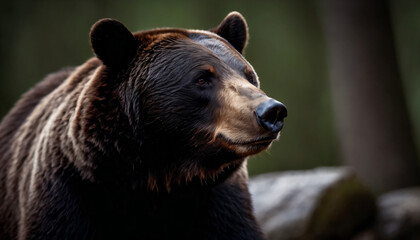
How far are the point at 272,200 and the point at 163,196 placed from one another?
3028mm

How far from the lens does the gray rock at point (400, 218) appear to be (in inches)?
247

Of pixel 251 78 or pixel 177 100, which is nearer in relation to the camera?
pixel 177 100

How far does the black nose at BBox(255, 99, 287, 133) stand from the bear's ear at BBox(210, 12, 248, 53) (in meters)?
1.24

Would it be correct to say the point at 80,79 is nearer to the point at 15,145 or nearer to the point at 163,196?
the point at 15,145

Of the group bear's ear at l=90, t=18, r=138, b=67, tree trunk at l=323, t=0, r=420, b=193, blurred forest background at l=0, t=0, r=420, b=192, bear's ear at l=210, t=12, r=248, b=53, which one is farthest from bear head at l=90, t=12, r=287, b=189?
blurred forest background at l=0, t=0, r=420, b=192

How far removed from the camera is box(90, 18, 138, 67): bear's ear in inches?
129

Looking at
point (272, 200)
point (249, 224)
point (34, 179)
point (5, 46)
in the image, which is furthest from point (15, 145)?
point (5, 46)

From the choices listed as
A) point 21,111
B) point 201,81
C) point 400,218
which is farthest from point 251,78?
point 400,218

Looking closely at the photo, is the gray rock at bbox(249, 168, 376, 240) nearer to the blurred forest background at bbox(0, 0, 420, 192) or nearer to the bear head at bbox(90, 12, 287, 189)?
the bear head at bbox(90, 12, 287, 189)

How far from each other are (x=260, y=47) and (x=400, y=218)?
37.3ft

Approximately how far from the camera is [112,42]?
3.32 metres

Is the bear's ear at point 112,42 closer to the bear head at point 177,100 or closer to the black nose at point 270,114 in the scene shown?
the bear head at point 177,100

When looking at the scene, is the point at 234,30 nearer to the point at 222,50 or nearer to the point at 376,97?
the point at 222,50

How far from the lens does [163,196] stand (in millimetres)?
3424
